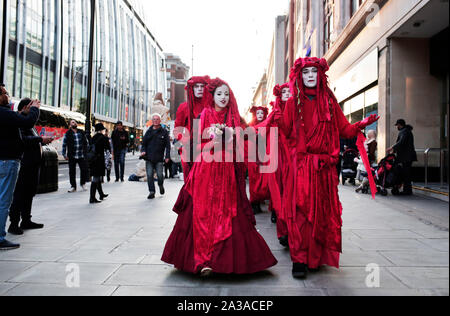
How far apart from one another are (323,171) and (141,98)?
220ft

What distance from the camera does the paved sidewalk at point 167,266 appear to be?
2.94m

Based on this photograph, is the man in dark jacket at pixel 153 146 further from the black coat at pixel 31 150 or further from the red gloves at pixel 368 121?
the red gloves at pixel 368 121

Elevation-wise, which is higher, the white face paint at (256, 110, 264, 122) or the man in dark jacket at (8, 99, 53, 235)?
the white face paint at (256, 110, 264, 122)

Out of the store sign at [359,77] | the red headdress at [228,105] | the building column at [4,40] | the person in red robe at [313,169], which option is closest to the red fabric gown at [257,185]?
the person in red robe at [313,169]

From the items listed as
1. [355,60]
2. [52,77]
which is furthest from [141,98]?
[355,60]

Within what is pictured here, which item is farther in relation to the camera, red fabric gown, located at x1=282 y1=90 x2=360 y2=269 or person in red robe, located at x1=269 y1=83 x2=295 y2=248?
person in red robe, located at x1=269 y1=83 x2=295 y2=248

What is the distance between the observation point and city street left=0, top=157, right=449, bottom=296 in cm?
294

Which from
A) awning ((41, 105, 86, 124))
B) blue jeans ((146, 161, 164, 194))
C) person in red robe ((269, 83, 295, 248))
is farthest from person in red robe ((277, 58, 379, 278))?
awning ((41, 105, 86, 124))

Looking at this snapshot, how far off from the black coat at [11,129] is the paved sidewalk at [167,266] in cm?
114

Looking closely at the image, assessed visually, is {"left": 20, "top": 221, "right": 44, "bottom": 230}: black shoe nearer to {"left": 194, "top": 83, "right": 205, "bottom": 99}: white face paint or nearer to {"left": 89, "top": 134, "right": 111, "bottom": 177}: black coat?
{"left": 89, "top": 134, "right": 111, "bottom": 177}: black coat

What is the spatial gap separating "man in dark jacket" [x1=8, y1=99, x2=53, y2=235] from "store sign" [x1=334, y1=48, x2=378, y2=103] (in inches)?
432

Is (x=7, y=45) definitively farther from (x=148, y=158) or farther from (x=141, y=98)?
(x=141, y=98)

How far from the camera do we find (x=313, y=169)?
356 centimetres

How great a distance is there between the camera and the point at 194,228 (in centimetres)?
335
